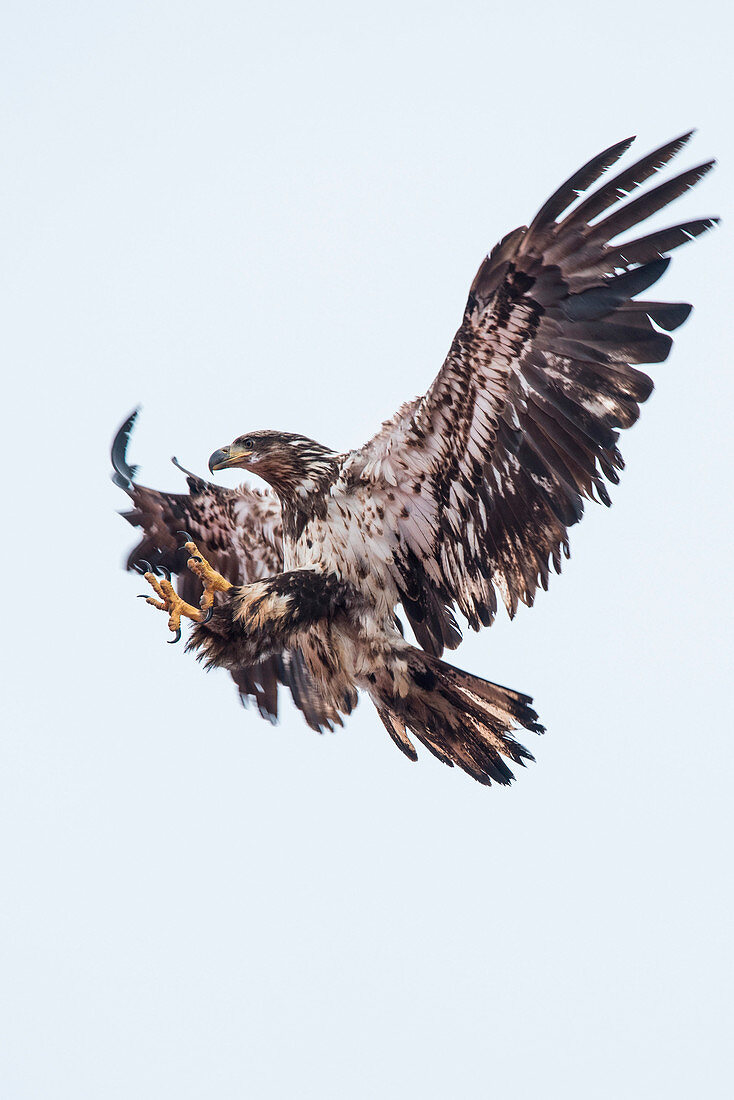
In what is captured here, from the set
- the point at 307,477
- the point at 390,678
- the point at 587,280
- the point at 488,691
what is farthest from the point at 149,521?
the point at 587,280

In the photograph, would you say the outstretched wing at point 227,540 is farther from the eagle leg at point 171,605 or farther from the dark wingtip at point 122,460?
the eagle leg at point 171,605

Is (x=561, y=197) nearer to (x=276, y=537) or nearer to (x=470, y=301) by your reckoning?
(x=470, y=301)

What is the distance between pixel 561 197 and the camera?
5875 mm

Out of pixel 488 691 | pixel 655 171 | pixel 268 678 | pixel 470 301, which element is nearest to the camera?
pixel 655 171

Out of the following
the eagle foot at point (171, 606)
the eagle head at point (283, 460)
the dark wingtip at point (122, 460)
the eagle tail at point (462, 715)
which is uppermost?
the dark wingtip at point (122, 460)

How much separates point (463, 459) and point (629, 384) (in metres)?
0.88

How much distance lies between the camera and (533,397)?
614cm

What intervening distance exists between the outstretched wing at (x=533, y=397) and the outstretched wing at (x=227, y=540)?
1.27 metres

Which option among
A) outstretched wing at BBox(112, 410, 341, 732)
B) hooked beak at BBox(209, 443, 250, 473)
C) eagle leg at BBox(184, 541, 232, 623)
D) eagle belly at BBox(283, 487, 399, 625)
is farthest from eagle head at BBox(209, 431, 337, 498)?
outstretched wing at BBox(112, 410, 341, 732)

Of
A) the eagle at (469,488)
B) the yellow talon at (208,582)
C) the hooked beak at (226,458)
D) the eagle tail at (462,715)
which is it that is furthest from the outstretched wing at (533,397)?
the yellow talon at (208,582)

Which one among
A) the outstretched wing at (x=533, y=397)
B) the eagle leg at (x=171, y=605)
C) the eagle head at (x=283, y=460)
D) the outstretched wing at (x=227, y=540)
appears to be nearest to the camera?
the outstretched wing at (x=533, y=397)

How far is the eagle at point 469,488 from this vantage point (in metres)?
5.88

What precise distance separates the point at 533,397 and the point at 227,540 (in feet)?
8.11

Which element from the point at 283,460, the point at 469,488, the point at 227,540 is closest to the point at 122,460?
the point at 227,540
